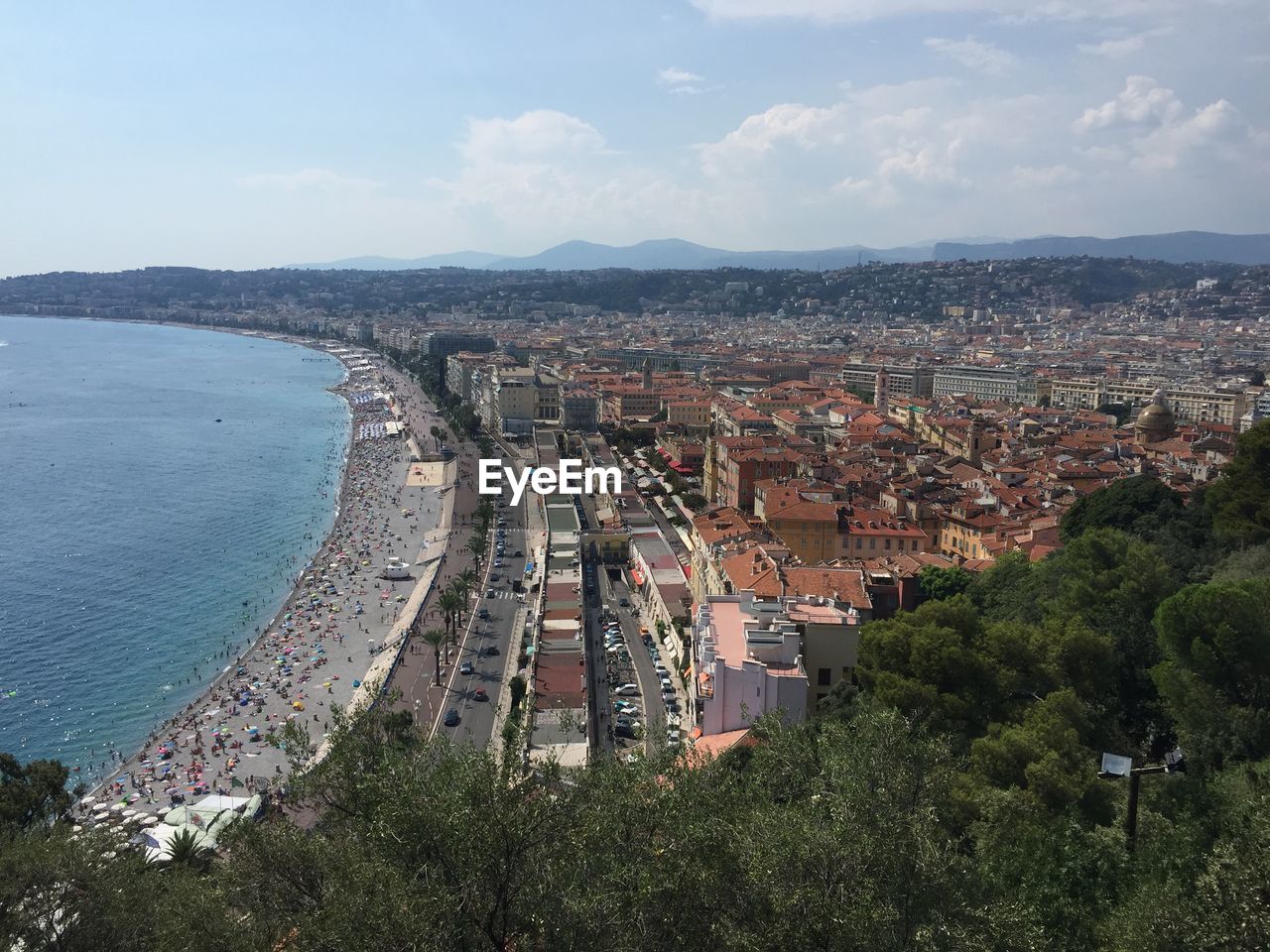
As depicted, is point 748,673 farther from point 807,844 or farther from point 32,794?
point 32,794

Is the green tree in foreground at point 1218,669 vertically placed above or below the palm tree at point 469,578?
above

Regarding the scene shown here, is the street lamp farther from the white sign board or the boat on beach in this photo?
the boat on beach

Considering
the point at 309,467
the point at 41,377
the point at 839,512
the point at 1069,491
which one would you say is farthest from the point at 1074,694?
the point at 41,377

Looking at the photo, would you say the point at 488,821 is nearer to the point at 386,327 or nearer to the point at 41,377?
the point at 41,377

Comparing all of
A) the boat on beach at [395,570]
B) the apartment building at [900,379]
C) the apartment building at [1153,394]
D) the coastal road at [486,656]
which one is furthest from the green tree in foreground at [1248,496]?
the apartment building at [900,379]

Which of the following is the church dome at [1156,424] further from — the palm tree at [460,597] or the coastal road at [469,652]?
the palm tree at [460,597]

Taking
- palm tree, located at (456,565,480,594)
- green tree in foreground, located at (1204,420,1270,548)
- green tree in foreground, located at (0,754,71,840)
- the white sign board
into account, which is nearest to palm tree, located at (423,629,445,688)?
palm tree, located at (456,565,480,594)
